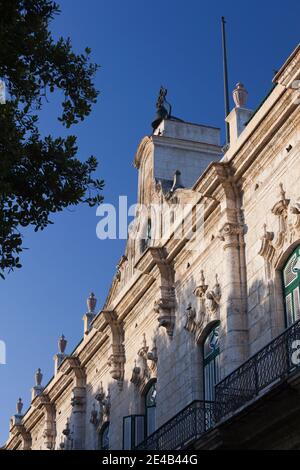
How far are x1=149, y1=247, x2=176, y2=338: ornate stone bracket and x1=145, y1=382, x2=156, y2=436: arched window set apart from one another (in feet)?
6.45

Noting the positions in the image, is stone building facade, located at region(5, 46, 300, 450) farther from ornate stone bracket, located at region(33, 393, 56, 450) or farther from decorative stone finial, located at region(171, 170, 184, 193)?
ornate stone bracket, located at region(33, 393, 56, 450)

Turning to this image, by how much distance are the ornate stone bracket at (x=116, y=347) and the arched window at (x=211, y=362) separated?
538cm

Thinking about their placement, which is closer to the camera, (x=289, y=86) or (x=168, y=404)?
(x=289, y=86)

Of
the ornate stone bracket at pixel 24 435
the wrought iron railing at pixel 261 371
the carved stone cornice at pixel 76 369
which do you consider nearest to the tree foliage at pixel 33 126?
the wrought iron railing at pixel 261 371

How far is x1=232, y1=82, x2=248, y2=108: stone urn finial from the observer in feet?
67.9

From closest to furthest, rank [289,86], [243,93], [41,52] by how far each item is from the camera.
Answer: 1. [41,52]
2. [289,86]
3. [243,93]

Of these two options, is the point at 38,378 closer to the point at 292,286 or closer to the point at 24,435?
the point at 24,435

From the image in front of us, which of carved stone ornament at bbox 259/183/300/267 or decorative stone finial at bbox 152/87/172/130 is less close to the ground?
decorative stone finial at bbox 152/87/172/130

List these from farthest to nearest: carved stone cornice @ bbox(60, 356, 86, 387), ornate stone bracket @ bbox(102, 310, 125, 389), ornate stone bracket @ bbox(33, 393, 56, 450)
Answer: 1. ornate stone bracket @ bbox(33, 393, 56, 450)
2. carved stone cornice @ bbox(60, 356, 86, 387)
3. ornate stone bracket @ bbox(102, 310, 125, 389)

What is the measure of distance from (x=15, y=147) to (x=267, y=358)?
5.66 m

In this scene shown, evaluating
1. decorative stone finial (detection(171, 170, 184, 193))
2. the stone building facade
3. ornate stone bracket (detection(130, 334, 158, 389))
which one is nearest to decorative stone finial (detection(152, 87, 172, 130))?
the stone building facade

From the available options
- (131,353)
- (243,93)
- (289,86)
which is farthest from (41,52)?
(131,353)

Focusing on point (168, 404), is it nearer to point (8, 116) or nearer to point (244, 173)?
point (244, 173)

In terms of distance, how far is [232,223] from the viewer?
63.2 ft
